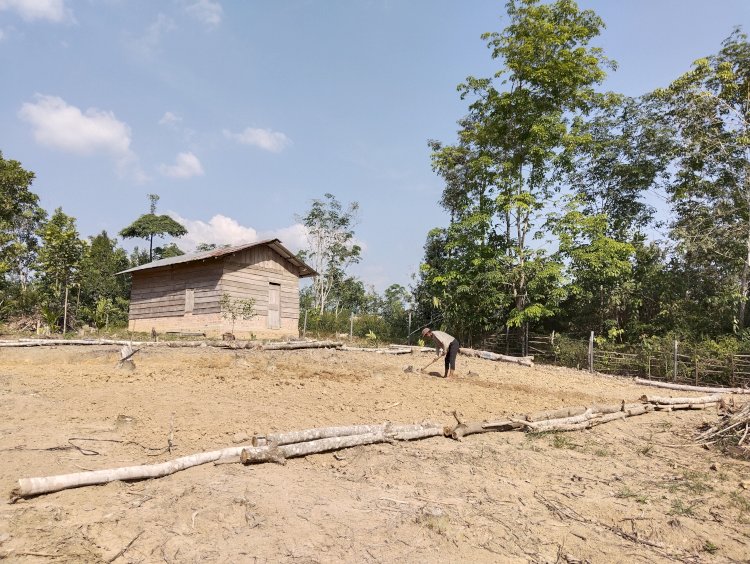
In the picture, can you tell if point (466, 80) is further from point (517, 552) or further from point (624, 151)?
point (517, 552)

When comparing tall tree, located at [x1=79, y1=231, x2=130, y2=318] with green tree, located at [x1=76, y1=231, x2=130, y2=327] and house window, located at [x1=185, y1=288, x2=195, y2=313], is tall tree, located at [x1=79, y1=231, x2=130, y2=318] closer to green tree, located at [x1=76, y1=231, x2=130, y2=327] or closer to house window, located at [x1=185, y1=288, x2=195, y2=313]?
green tree, located at [x1=76, y1=231, x2=130, y2=327]

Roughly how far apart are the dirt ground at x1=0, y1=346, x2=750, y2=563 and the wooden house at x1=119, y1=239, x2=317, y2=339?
9609mm

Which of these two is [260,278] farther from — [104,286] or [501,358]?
[104,286]

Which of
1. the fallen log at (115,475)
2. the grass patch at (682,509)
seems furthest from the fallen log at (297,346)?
the grass patch at (682,509)

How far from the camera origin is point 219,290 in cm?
1888

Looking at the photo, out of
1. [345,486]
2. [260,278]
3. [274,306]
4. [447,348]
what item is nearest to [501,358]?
[447,348]

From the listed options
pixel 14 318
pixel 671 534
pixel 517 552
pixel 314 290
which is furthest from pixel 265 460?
pixel 314 290

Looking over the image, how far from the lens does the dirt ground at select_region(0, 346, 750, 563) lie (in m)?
3.58

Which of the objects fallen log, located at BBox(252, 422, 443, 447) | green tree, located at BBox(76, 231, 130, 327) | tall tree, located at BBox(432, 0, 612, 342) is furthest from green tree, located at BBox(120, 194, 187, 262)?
fallen log, located at BBox(252, 422, 443, 447)

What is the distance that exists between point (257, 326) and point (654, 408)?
14.6 meters

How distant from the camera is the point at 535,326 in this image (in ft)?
69.2

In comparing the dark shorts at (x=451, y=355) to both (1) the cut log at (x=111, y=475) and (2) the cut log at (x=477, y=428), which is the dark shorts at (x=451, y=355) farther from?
(1) the cut log at (x=111, y=475)

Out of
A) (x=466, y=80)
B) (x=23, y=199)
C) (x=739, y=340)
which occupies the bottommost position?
(x=739, y=340)

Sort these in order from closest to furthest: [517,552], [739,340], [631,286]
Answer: [517,552]
[739,340]
[631,286]
